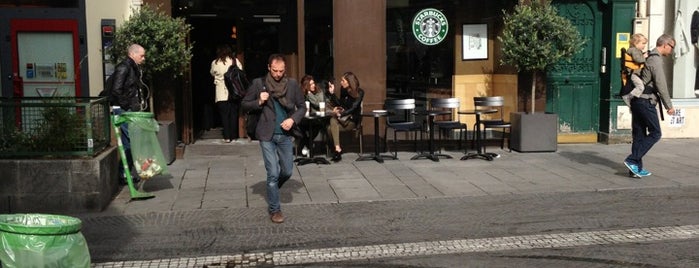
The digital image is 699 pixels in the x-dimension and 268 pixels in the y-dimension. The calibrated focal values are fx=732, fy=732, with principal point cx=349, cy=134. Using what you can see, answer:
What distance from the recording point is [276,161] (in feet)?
23.2

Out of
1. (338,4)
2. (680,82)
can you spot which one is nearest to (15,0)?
(338,4)

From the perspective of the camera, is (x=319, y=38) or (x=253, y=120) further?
(x=319, y=38)

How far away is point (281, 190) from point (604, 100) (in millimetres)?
6702

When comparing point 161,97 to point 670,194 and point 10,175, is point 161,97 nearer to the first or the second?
Result: point 10,175

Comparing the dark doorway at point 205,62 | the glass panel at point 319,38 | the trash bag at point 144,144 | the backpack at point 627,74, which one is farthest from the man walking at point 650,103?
the dark doorway at point 205,62

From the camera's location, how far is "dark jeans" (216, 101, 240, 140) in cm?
1266

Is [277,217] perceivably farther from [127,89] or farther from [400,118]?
[400,118]

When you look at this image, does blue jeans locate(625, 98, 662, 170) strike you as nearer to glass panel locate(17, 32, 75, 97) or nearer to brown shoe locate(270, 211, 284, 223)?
brown shoe locate(270, 211, 284, 223)

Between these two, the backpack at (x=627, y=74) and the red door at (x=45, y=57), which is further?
the red door at (x=45, y=57)

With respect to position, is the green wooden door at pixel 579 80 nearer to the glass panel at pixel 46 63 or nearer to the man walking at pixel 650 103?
the man walking at pixel 650 103

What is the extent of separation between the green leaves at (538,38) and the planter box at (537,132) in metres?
0.81

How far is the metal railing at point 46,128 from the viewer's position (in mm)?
7609

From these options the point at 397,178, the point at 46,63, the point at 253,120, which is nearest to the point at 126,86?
the point at 253,120

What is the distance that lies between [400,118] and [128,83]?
455 cm
